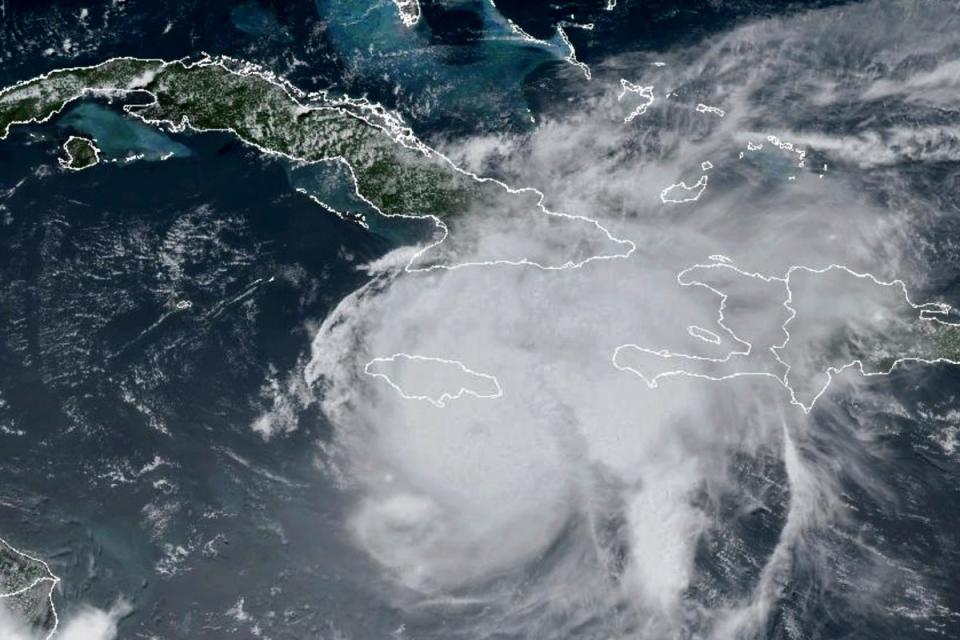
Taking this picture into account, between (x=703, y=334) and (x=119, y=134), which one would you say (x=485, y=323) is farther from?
(x=119, y=134)

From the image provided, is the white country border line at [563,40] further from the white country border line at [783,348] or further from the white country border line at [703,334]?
the white country border line at [703,334]

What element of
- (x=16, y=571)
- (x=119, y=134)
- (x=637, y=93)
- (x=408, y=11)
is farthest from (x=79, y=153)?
(x=637, y=93)

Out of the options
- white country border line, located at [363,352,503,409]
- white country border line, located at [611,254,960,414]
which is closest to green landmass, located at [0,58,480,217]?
white country border line, located at [363,352,503,409]

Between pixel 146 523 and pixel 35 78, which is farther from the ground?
pixel 35 78

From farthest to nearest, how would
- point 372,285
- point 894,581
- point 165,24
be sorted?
point 165,24
point 372,285
point 894,581

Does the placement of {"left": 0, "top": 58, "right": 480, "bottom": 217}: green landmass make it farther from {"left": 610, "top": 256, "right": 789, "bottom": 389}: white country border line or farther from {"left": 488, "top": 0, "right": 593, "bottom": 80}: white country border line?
{"left": 610, "top": 256, "right": 789, "bottom": 389}: white country border line

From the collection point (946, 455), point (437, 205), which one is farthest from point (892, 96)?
point (437, 205)

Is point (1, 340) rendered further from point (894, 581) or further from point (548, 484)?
point (894, 581)
